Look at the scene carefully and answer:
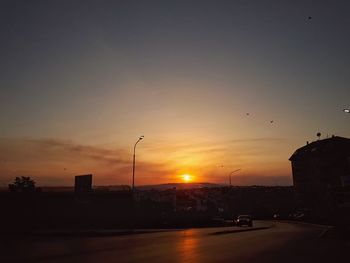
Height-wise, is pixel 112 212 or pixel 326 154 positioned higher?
pixel 326 154

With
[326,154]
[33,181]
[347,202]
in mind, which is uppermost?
[326,154]

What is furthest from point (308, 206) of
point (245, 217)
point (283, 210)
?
point (245, 217)

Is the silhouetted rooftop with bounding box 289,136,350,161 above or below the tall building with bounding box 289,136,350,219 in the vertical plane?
above

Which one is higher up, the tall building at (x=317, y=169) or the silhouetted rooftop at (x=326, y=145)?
the silhouetted rooftop at (x=326, y=145)

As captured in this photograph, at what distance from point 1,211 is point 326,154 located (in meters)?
98.2

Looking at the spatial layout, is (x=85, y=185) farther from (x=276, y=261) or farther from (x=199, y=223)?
(x=276, y=261)

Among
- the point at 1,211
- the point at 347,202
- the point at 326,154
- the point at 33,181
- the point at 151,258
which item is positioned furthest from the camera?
the point at 326,154

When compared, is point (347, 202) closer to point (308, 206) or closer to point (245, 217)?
point (245, 217)

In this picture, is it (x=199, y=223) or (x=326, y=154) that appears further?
(x=326, y=154)

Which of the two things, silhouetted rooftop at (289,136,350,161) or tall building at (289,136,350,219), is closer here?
tall building at (289,136,350,219)

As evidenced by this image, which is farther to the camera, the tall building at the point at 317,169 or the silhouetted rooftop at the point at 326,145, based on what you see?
the silhouetted rooftop at the point at 326,145

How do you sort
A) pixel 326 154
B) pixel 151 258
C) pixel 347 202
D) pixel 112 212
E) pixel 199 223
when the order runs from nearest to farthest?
pixel 151 258, pixel 347 202, pixel 199 223, pixel 112 212, pixel 326 154

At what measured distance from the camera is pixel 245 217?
215 ft

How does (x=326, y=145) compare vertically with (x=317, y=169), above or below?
above
